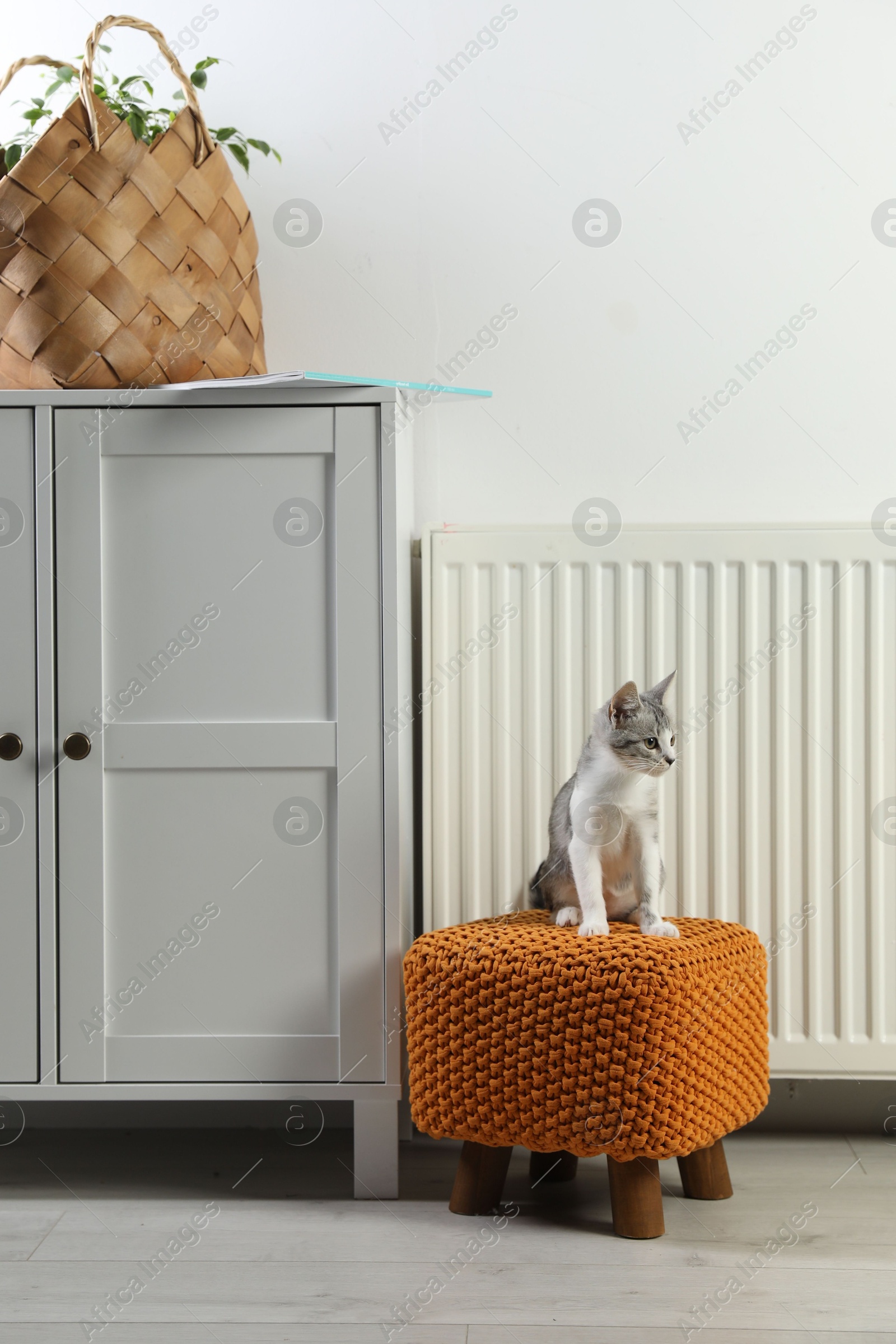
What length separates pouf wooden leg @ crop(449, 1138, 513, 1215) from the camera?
136cm

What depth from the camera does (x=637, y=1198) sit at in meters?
1.28

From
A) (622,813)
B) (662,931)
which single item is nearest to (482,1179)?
(662,931)

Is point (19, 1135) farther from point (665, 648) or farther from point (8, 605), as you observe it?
point (665, 648)

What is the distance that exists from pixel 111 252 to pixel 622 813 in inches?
40.6

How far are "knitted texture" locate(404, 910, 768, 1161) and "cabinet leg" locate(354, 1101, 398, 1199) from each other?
97 mm

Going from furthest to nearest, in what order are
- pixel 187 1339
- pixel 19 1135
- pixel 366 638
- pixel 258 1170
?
1. pixel 19 1135
2. pixel 258 1170
3. pixel 366 638
4. pixel 187 1339

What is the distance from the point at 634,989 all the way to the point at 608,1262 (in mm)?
354

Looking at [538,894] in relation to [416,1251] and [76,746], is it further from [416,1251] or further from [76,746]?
[76,746]

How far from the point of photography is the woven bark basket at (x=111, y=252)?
1346mm

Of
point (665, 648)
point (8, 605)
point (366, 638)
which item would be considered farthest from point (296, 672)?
point (665, 648)

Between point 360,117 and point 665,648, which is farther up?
point 360,117

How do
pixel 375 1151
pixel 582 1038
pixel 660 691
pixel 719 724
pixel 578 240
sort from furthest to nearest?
pixel 578 240, pixel 719 724, pixel 375 1151, pixel 660 691, pixel 582 1038

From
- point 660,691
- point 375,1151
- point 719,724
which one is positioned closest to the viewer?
point 660,691

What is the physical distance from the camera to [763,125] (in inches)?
66.1
